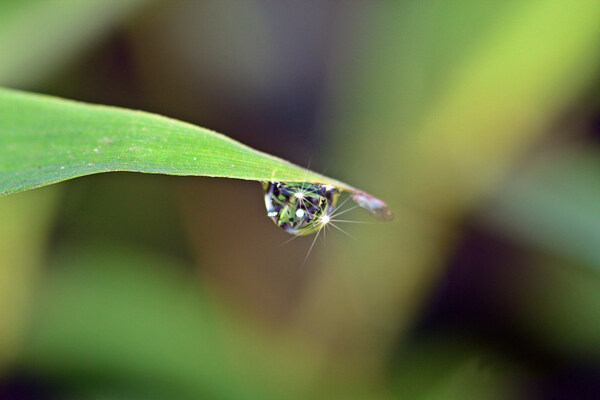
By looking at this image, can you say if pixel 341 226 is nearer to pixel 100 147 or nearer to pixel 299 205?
pixel 299 205

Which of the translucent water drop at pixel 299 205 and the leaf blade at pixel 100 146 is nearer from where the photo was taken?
the leaf blade at pixel 100 146

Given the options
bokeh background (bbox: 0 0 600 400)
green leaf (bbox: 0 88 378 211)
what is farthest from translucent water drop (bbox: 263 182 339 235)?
bokeh background (bbox: 0 0 600 400)

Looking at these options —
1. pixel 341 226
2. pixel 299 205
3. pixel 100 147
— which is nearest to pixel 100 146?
pixel 100 147

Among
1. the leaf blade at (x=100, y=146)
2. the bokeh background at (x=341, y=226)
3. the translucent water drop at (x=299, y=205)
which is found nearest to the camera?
the leaf blade at (x=100, y=146)

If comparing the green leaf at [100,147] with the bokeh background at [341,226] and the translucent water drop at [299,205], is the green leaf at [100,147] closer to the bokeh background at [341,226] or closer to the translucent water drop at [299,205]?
the translucent water drop at [299,205]

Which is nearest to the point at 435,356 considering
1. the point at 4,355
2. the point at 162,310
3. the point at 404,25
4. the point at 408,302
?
the point at 408,302

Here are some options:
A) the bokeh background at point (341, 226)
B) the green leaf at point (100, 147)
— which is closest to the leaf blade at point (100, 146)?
the green leaf at point (100, 147)

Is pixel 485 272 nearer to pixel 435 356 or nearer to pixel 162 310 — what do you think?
pixel 435 356
